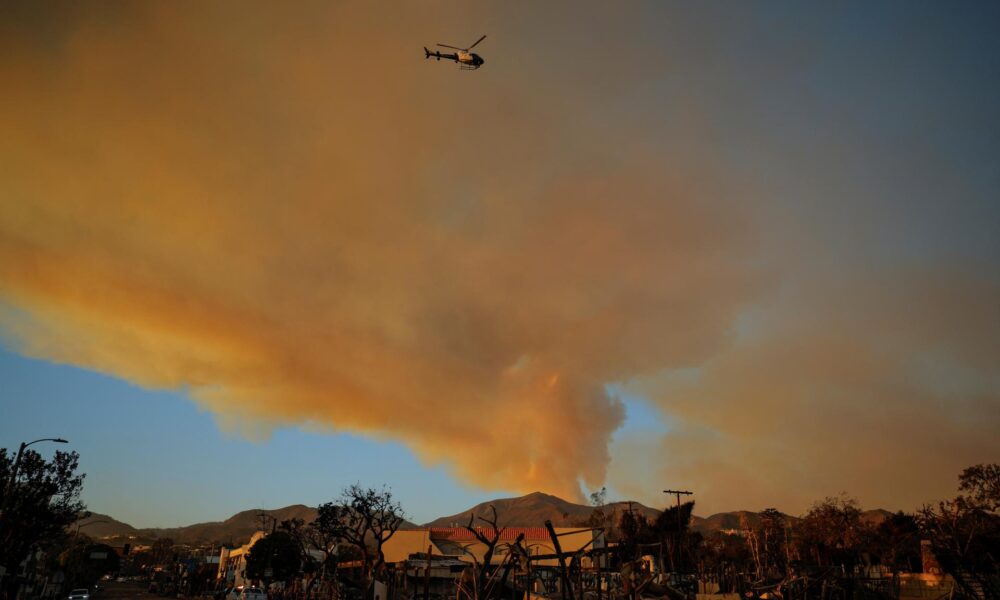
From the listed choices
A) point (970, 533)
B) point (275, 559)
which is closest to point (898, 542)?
point (970, 533)

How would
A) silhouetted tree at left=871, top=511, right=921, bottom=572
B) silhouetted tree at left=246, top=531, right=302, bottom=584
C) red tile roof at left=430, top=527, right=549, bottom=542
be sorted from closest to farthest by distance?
silhouetted tree at left=871, top=511, right=921, bottom=572
silhouetted tree at left=246, top=531, right=302, bottom=584
red tile roof at left=430, top=527, right=549, bottom=542

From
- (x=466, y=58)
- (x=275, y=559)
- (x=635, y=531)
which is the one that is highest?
(x=466, y=58)

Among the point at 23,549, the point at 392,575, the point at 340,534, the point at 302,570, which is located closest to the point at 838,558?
the point at 392,575

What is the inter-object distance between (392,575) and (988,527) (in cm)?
5561

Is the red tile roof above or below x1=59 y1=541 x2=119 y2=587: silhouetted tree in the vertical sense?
above

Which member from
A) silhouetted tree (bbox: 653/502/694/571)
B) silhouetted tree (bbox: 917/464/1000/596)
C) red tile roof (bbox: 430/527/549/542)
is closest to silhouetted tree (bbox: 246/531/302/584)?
red tile roof (bbox: 430/527/549/542)

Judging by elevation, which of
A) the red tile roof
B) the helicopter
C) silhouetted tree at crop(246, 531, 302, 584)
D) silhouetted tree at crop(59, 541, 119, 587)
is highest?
the helicopter

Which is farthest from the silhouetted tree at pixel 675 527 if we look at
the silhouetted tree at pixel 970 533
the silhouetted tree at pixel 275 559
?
the silhouetted tree at pixel 275 559

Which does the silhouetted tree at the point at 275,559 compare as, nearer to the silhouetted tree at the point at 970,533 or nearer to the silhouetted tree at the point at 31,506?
the silhouetted tree at the point at 31,506

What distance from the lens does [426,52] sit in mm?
51375

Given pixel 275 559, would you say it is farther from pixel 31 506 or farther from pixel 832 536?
pixel 832 536

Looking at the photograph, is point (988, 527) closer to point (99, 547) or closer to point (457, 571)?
point (457, 571)

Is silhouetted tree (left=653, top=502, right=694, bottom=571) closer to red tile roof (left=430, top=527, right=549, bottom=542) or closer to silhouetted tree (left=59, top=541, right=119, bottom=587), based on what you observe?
red tile roof (left=430, top=527, right=549, bottom=542)

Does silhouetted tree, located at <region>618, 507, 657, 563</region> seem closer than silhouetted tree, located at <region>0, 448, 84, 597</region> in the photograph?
No
